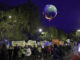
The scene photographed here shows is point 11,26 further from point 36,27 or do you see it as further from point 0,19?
point 36,27

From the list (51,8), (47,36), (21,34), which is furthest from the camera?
(47,36)

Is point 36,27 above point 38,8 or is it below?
below

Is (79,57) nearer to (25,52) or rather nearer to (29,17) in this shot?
(25,52)

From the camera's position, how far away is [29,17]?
1732 inches

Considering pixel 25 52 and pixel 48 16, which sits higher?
pixel 48 16

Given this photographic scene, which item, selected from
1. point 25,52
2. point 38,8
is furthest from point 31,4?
point 25,52

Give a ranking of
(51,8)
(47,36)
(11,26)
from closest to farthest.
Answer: (51,8), (11,26), (47,36)

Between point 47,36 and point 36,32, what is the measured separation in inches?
601

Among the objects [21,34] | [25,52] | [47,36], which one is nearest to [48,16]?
[25,52]

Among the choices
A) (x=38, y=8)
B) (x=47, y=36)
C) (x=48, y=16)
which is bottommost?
(x=47, y=36)

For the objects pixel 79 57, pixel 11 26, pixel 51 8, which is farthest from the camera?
pixel 11 26

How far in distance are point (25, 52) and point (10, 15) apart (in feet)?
71.5

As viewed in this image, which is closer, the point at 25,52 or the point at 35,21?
the point at 25,52

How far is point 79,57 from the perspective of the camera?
252 inches
